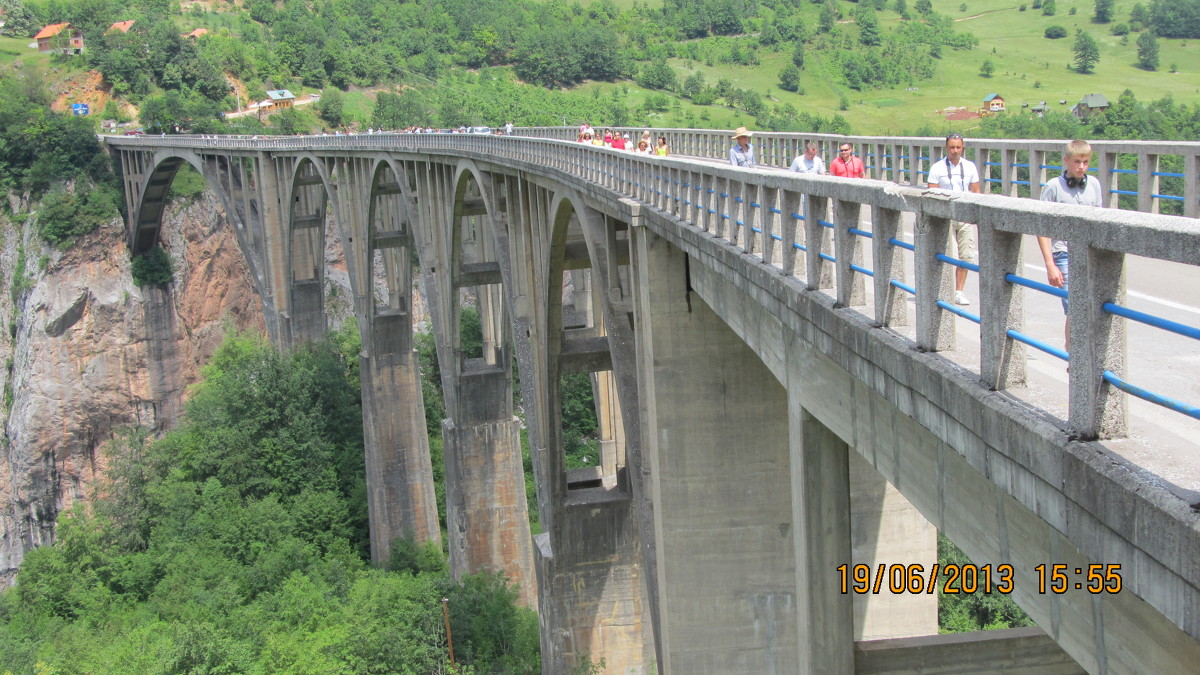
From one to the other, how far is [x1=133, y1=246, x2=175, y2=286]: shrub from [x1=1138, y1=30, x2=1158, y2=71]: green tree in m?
90.2

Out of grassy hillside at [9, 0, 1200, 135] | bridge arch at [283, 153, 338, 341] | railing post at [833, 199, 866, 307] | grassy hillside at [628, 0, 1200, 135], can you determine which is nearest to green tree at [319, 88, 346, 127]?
grassy hillside at [9, 0, 1200, 135]

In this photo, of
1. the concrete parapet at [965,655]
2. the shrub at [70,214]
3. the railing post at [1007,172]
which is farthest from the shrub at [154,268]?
the concrete parapet at [965,655]

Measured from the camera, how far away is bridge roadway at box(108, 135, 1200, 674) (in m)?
4.62

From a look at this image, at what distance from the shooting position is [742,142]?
1505 centimetres

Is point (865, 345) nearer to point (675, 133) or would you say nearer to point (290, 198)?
point (675, 133)

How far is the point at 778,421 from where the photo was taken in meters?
13.5

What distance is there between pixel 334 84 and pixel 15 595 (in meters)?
72.2

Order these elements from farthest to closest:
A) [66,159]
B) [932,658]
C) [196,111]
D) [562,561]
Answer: [196,111] → [66,159] → [562,561] → [932,658]

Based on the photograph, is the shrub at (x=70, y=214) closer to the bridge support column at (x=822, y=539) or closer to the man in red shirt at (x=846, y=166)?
the man in red shirt at (x=846, y=166)

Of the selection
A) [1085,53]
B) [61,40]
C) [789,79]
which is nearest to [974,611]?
[61,40]

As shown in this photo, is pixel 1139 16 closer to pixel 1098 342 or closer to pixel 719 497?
pixel 719 497

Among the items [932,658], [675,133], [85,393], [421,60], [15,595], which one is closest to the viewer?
[932,658]

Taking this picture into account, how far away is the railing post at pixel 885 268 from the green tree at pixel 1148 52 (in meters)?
119

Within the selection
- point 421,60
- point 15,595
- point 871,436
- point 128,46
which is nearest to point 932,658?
point 871,436
